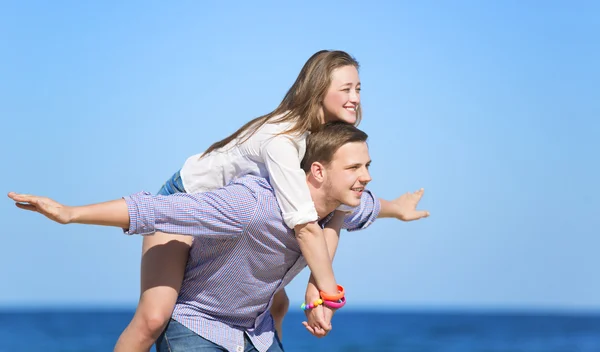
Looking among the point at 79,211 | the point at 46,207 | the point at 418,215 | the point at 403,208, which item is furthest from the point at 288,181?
the point at 418,215

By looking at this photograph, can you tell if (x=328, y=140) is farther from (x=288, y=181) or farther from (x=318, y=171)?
(x=288, y=181)

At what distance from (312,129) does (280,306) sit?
4.03ft

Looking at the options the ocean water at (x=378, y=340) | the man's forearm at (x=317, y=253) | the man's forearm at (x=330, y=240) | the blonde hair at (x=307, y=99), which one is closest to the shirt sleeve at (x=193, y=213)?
the man's forearm at (x=317, y=253)

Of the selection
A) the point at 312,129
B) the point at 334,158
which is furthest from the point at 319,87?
the point at 334,158

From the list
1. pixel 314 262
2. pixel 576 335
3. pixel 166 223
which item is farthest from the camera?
pixel 576 335

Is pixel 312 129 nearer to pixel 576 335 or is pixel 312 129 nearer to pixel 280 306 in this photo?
pixel 280 306

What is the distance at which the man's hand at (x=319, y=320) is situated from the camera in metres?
4.18

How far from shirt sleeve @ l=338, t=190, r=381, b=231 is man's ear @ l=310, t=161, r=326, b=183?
550 millimetres

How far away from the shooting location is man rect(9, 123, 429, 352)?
152 inches

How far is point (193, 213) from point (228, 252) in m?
0.35

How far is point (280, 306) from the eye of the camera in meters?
5.12

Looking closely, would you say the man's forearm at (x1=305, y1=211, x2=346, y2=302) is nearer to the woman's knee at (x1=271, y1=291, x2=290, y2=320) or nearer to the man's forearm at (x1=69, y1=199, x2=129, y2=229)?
the woman's knee at (x1=271, y1=291, x2=290, y2=320)

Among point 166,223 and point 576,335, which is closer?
point 166,223

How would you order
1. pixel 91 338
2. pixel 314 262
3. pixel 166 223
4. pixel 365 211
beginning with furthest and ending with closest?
1. pixel 91 338
2. pixel 365 211
3. pixel 314 262
4. pixel 166 223
